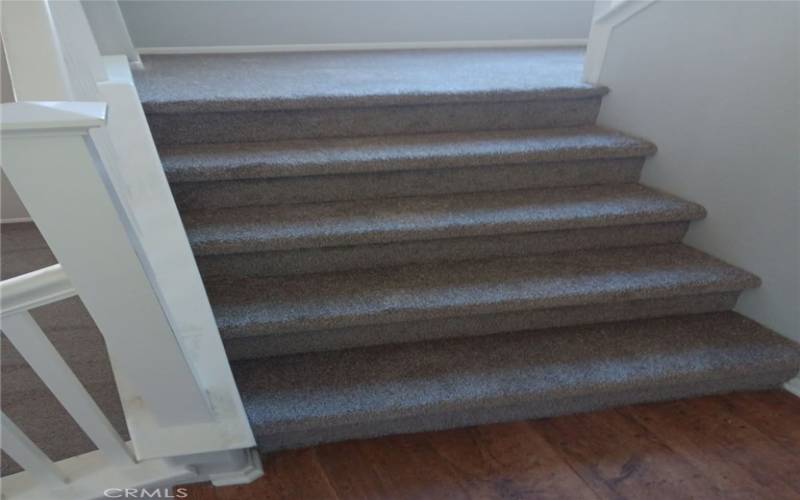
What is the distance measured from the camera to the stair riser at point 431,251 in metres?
1.75

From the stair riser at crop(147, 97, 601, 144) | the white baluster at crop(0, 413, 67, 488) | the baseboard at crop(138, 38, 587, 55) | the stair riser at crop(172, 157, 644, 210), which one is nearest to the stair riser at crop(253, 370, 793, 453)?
the white baluster at crop(0, 413, 67, 488)

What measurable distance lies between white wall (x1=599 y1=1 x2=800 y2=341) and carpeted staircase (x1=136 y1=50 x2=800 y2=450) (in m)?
0.08

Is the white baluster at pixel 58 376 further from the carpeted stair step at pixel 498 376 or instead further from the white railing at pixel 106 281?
the carpeted stair step at pixel 498 376

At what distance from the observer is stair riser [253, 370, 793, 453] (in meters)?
1.55

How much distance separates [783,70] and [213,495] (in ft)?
6.57

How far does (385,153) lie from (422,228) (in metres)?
0.32

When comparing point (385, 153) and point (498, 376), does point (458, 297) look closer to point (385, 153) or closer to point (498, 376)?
point (498, 376)

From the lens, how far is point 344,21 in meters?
3.00

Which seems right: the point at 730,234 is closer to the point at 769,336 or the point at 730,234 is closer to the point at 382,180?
the point at 769,336

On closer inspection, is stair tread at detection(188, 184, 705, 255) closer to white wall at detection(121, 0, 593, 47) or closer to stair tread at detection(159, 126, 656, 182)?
stair tread at detection(159, 126, 656, 182)

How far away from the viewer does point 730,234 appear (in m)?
1.94

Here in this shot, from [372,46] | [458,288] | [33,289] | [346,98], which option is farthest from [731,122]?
[33,289]

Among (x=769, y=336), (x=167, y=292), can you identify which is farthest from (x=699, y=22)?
(x=167, y=292)

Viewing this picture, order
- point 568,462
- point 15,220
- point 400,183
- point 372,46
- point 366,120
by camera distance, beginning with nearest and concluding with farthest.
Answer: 1. point 568,462
2. point 400,183
3. point 366,120
4. point 15,220
5. point 372,46
